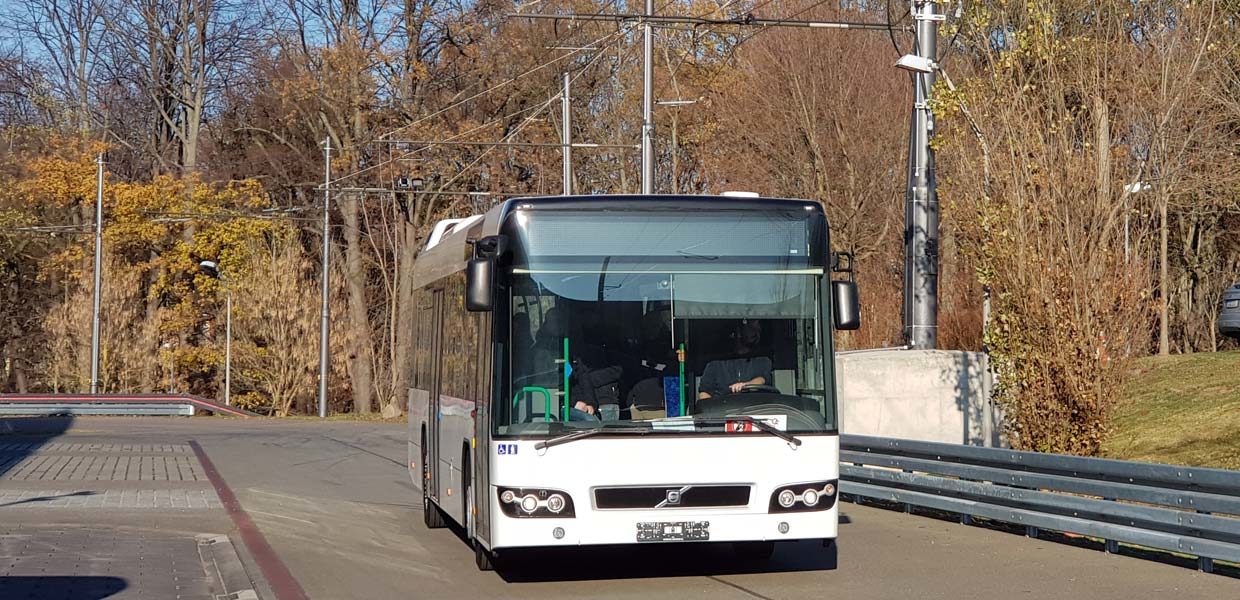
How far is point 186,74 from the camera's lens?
58.8 m

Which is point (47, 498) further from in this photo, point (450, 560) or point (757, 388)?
point (757, 388)

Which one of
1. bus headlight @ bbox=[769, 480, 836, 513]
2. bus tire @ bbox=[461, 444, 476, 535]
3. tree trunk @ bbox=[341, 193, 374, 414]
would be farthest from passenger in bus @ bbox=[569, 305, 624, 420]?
tree trunk @ bbox=[341, 193, 374, 414]

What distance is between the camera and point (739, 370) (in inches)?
441

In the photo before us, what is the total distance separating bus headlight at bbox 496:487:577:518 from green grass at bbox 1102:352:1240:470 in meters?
7.20

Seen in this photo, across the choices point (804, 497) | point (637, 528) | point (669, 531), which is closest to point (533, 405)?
point (637, 528)

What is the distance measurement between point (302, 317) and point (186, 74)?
10468mm

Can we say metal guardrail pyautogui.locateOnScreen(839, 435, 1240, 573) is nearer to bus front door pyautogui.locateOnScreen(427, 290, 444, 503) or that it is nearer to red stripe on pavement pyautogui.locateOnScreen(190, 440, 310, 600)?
bus front door pyautogui.locateOnScreen(427, 290, 444, 503)

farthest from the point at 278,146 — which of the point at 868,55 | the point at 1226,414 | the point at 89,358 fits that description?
the point at 1226,414

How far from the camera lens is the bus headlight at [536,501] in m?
10.8

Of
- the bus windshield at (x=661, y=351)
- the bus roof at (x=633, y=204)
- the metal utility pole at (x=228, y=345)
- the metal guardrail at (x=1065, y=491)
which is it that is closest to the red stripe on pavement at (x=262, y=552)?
the bus windshield at (x=661, y=351)

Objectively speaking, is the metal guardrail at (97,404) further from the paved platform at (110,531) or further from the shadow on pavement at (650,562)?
the shadow on pavement at (650,562)

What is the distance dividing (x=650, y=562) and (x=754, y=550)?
85 cm

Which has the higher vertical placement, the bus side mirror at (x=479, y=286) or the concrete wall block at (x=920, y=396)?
the bus side mirror at (x=479, y=286)

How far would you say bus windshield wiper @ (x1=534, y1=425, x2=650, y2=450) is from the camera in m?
10.8
